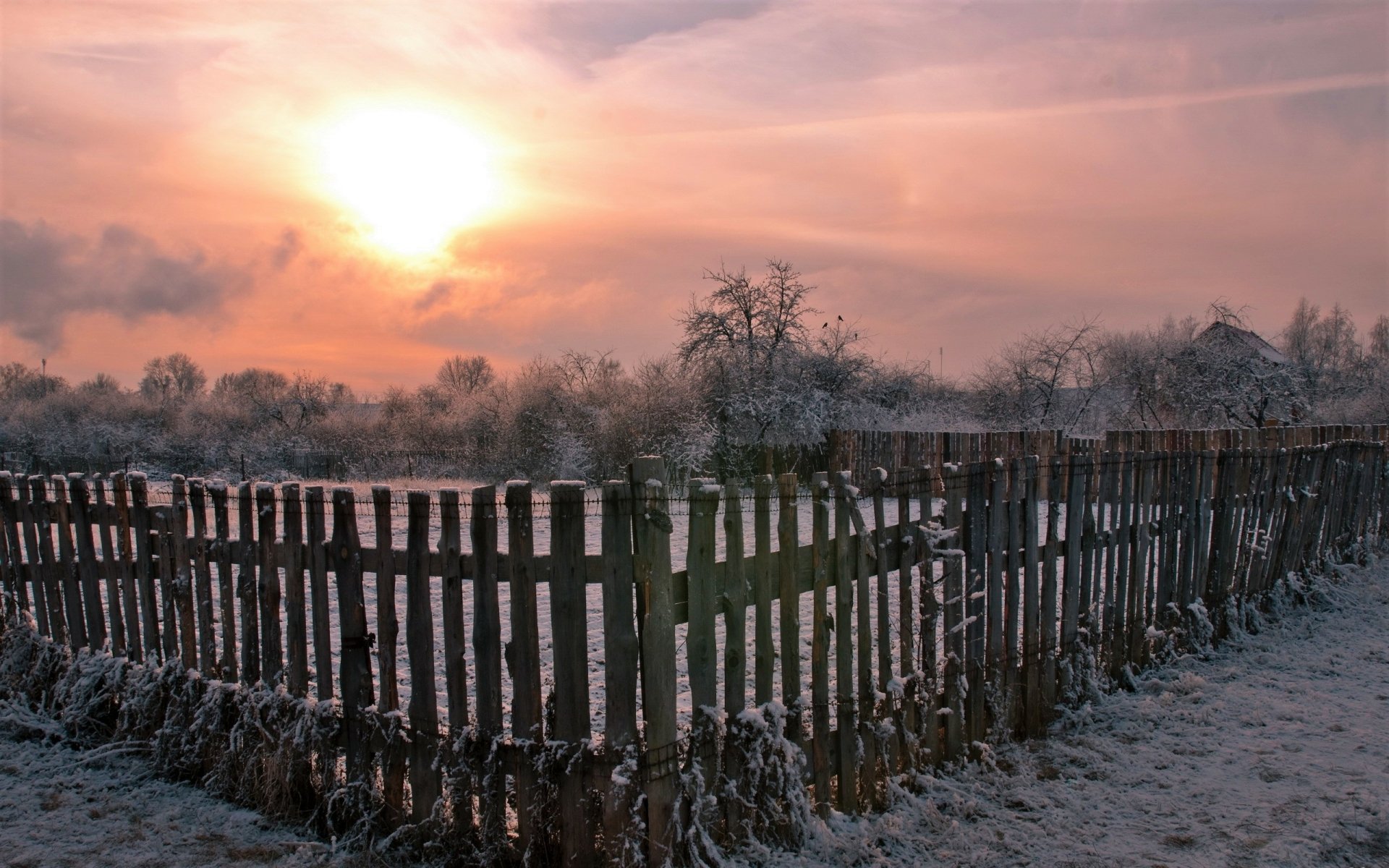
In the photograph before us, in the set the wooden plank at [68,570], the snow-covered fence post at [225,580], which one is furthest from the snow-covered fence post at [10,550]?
the snow-covered fence post at [225,580]

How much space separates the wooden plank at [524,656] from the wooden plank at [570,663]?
90mm

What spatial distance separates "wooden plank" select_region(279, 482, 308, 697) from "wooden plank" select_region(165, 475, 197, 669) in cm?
82

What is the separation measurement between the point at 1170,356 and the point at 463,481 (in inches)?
1023

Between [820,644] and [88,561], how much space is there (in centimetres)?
453

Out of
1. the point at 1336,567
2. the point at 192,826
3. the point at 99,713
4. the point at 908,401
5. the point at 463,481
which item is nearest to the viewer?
the point at 192,826

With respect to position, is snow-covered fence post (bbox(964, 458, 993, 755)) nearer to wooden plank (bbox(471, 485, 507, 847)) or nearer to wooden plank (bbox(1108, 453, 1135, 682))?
wooden plank (bbox(1108, 453, 1135, 682))

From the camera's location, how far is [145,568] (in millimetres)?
4781

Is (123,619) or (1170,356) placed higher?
A: (1170,356)

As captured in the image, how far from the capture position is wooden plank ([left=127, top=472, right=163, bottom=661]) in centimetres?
475

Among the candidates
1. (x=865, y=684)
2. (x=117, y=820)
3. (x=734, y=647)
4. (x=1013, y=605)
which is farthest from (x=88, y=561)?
(x=1013, y=605)

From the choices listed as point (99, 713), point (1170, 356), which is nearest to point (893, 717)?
point (99, 713)

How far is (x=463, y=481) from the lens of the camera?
27656 millimetres

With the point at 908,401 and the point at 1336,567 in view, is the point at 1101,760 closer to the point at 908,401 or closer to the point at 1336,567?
the point at 1336,567

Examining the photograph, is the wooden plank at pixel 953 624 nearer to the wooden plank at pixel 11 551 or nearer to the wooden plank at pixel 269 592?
the wooden plank at pixel 269 592
